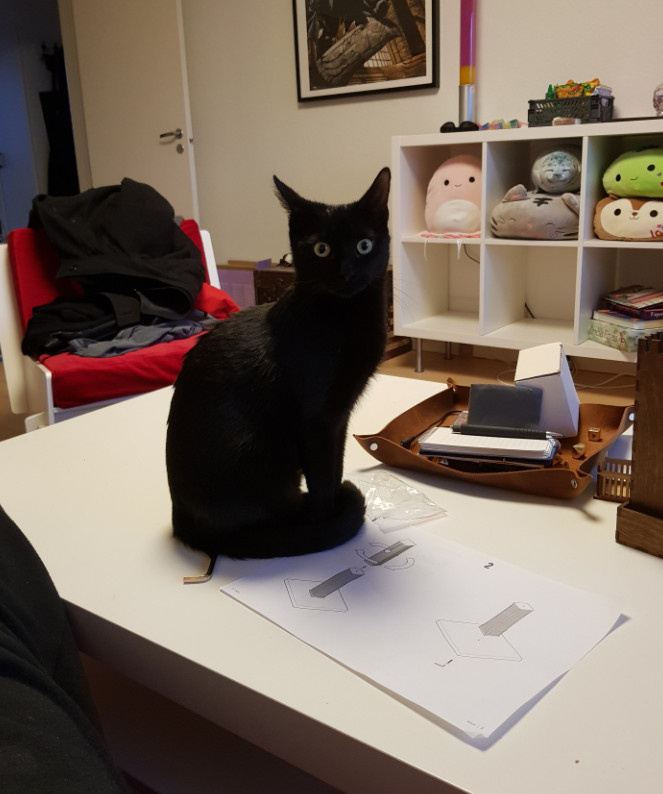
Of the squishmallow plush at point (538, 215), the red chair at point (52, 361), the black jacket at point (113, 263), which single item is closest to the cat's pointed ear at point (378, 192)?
the red chair at point (52, 361)

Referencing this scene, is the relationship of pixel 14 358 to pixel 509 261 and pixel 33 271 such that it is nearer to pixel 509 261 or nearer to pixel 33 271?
pixel 33 271

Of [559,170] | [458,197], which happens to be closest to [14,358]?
[458,197]

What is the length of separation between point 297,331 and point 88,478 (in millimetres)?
458

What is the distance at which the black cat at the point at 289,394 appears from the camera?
729mm

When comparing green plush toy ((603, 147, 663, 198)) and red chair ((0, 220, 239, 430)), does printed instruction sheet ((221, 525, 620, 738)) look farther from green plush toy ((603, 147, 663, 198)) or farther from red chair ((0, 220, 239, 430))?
green plush toy ((603, 147, 663, 198))

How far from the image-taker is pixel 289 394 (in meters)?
0.73

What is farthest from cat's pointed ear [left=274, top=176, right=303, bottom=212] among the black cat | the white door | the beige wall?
the white door

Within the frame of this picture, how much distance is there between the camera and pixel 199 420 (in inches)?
29.2

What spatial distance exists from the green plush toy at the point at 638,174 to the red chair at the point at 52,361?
1377 millimetres

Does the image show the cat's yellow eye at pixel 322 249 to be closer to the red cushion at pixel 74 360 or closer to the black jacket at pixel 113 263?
the red cushion at pixel 74 360

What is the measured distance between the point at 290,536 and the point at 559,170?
2.05m

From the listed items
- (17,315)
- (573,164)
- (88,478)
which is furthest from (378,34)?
(88,478)

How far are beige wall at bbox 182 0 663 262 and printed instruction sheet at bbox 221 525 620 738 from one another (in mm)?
2300

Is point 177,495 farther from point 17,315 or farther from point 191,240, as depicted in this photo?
point 191,240
